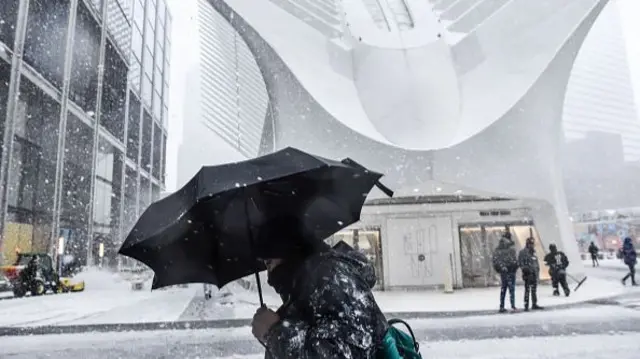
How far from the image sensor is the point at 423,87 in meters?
18.6

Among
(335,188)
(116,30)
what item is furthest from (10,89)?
(335,188)

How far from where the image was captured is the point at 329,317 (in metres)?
1.27

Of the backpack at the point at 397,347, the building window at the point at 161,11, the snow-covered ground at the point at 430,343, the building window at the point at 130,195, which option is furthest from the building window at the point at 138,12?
the backpack at the point at 397,347

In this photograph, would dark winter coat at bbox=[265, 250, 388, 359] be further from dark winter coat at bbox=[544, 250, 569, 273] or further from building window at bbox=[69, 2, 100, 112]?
building window at bbox=[69, 2, 100, 112]

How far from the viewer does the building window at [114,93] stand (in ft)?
105

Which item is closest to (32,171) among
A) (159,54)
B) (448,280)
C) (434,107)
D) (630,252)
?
(434,107)

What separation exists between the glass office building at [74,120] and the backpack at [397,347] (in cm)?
1925

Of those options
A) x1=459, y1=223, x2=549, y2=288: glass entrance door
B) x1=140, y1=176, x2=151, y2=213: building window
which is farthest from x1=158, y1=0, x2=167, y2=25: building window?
x1=459, y1=223, x2=549, y2=288: glass entrance door

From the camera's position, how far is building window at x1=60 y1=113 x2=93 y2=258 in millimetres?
26234

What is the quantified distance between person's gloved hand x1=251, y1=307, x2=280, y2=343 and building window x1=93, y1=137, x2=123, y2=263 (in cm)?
2936

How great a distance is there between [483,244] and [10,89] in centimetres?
1835

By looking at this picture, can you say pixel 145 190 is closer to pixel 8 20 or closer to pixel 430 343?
pixel 8 20

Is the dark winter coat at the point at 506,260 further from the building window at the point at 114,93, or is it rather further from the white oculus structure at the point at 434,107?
the building window at the point at 114,93

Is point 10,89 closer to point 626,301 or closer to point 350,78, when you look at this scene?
point 350,78
